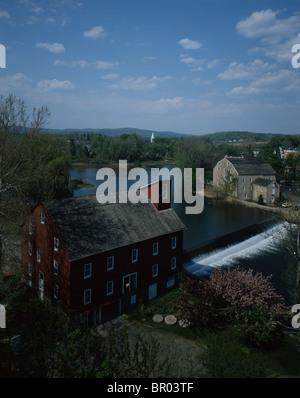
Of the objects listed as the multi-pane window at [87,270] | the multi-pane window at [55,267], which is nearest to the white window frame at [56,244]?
the multi-pane window at [55,267]

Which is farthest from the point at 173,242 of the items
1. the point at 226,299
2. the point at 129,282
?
the point at 226,299

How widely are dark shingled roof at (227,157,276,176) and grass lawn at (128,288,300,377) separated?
147 ft

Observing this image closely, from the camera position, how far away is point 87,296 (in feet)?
68.2

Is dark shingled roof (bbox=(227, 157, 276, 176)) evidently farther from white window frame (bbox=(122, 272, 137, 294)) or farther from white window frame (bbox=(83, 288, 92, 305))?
white window frame (bbox=(83, 288, 92, 305))

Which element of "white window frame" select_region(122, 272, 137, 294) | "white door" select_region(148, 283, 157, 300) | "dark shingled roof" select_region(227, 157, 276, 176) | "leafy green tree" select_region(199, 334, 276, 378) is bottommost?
"white door" select_region(148, 283, 157, 300)

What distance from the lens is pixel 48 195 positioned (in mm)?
43375

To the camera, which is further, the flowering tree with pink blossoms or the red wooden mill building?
the flowering tree with pink blossoms

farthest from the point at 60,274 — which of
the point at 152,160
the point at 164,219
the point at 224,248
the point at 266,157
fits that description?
the point at 152,160

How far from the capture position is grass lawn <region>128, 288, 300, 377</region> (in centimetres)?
1769

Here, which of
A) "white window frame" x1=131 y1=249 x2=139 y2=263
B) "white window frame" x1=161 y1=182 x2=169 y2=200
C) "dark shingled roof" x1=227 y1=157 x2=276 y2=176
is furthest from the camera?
"dark shingled roof" x1=227 y1=157 x2=276 y2=176

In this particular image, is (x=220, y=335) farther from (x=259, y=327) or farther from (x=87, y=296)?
(x=87, y=296)

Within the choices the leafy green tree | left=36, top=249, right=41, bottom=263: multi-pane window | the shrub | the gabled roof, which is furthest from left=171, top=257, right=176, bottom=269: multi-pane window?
the gabled roof

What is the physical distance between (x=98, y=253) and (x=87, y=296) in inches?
116
